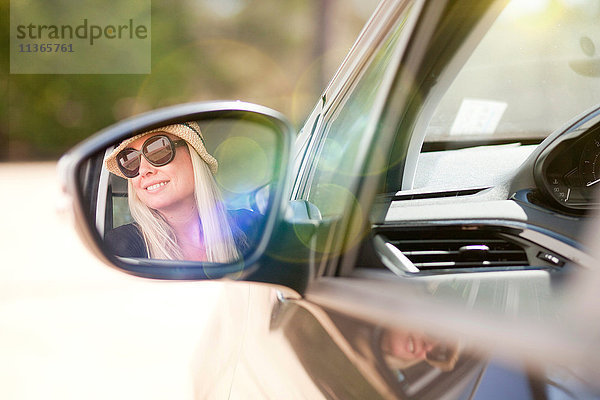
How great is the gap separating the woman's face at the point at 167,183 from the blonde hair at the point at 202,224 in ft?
0.06

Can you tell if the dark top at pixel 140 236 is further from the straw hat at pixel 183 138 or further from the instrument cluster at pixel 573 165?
the instrument cluster at pixel 573 165

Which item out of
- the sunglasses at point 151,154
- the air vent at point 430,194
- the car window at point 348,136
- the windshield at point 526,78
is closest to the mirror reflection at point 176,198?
the sunglasses at point 151,154

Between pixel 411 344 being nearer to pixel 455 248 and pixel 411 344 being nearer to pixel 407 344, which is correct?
pixel 407 344

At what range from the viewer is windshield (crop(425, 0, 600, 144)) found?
5.81ft

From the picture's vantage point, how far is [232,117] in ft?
4.94

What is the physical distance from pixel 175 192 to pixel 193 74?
16553mm

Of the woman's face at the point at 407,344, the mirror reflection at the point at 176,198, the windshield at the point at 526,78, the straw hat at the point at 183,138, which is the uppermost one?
the windshield at the point at 526,78

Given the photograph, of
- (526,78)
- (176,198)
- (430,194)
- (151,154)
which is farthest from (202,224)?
(526,78)

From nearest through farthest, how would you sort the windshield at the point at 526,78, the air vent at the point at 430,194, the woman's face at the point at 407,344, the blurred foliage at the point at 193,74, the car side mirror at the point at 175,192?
the woman's face at the point at 407,344 < the car side mirror at the point at 175,192 < the air vent at the point at 430,194 < the windshield at the point at 526,78 < the blurred foliage at the point at 193,74

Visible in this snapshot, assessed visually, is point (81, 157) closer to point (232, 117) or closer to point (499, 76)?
point (232, 117)

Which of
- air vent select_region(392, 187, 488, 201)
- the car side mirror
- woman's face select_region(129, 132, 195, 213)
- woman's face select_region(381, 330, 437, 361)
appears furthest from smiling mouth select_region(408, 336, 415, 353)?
woman's face select_region(129, 132, 195, 213)

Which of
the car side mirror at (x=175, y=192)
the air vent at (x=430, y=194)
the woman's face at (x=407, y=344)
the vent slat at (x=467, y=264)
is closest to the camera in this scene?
the woman's face at (x=407, y=344)

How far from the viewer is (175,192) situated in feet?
5.12

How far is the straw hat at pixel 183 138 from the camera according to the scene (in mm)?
1484
